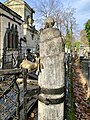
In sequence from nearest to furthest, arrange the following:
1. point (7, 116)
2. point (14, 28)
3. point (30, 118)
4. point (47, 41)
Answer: point (47, 41) < point (7, 116) < point (30, 118) < point (14, 28)

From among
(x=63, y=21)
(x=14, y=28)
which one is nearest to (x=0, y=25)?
(x=14, y=28)

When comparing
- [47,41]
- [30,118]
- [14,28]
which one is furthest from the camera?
[14,28]

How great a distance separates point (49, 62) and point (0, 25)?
1695 centimetres

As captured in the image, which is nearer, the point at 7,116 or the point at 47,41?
the point at 47,41

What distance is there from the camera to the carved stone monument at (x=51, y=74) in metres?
2.06

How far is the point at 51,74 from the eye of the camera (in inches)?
81.4

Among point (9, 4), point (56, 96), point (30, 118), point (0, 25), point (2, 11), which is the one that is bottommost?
point (30, 118)

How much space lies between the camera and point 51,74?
207 centimetres

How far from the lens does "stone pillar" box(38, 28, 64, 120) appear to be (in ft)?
6.76

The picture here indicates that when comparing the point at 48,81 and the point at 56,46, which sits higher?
the point at 56,46

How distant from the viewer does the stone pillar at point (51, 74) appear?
206 centimetres

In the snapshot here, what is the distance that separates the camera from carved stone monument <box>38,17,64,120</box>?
2.06 meters

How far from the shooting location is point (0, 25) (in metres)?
18.4

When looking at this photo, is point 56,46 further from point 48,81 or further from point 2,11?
point 2,11
